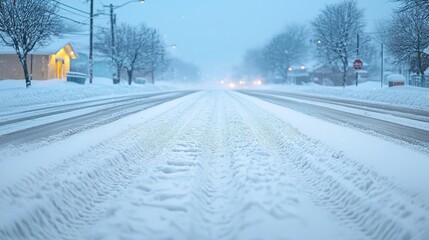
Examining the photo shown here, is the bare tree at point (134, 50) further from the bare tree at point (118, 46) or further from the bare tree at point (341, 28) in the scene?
the bare tree at point (341, 28)

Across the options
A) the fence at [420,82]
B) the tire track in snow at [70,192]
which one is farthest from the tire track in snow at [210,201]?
the fence at [420,82]

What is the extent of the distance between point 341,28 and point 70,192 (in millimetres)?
40417

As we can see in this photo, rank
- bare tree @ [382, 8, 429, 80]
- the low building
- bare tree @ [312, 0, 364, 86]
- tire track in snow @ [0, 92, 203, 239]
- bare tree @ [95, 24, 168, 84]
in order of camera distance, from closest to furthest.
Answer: tire track in snow @ [0, 92, 203, 239], bare tree @ [382, 8, 429, 80], the low building, bare tree @ [312, 0, 364, 86], bare tree @ [95, 24, 168, 84]

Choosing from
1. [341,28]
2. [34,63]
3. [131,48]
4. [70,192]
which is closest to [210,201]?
[70,192]

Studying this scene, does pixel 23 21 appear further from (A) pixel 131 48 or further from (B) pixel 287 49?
(B) pixel 287 49

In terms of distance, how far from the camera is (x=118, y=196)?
171 inches

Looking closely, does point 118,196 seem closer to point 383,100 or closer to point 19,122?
point 19,122

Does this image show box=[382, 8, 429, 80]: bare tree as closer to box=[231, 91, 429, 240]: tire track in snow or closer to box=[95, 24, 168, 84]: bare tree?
box=[231, 91, 429, 240]: tire track in snow

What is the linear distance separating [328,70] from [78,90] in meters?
56.9

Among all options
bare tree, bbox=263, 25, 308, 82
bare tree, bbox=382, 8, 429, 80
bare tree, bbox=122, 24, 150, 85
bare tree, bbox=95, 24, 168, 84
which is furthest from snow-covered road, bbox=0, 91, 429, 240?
bare tree, bbox=263, 25, 308, 82

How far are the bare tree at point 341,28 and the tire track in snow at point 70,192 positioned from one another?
1444 inches

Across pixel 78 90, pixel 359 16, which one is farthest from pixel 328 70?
pixel 78 90

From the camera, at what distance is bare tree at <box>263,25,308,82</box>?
7281cm

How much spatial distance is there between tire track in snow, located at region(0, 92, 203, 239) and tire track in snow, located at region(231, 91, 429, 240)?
→ 2.67 m
